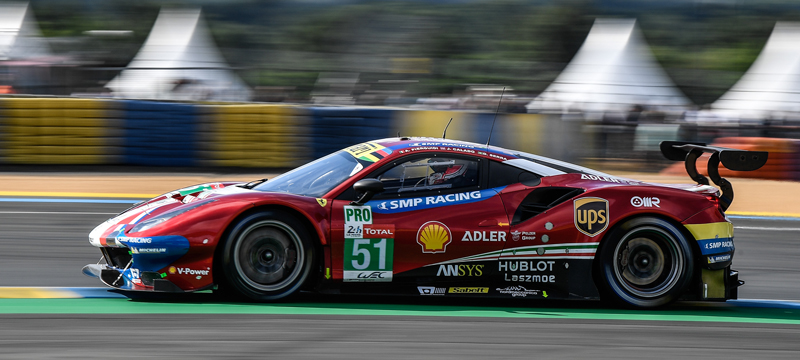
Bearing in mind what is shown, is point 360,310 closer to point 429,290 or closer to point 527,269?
point 429,290

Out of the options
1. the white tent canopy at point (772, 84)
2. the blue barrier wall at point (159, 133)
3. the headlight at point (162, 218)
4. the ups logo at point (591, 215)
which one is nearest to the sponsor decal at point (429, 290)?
the ups logo at point (591, 215)

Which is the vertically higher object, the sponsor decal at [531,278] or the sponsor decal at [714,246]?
the sponsor decal at [714,246]

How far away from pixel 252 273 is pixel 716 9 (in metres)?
30.5

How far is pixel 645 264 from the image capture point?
5336 mm

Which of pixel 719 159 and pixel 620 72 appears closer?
pixel 719 159

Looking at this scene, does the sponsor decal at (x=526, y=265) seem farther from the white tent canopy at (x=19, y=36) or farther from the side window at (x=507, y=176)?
the white tent canopy at (x=19, y=36)

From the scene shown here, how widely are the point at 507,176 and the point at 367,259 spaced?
1.13 metres

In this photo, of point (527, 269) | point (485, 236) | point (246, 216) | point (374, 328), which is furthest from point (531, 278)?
point (246, 216)

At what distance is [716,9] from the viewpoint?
102 ft

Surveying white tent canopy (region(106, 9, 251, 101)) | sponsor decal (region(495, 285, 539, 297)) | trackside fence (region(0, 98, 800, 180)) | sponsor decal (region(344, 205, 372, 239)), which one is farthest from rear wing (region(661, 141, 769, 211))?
white tent canopy (region(106, 9, 251, 101))

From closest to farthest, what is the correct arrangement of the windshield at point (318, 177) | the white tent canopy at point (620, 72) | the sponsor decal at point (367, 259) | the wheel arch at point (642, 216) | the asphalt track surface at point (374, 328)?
the asphalt track surface at point (374, 328), the sponsor decal at point (367, 259), the windshield at point (318, 177), the wheel arch at point (642, 216), the white tent canopy at point (620, 72)

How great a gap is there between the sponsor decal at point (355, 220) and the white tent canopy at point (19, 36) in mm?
10871

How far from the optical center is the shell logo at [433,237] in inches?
195

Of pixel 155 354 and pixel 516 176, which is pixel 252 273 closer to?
pixel 155 354
